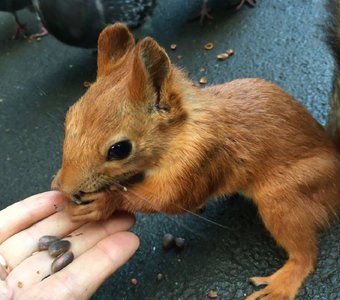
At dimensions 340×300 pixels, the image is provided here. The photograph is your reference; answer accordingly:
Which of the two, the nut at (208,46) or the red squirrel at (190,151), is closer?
the red squirrel at (190,151)

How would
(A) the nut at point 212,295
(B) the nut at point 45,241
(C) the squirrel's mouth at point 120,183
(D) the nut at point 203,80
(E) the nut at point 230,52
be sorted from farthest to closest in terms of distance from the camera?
(E) the nut at point 230,52 < (D) the nut at point 203,80 < (A) the nut at point 212,295 < (B) the nut at point 45,241 < (C) the squirrel's mouth at point 120,183

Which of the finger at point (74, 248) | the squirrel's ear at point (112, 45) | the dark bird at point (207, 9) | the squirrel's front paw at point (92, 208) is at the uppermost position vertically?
the squirrel's ear at point (112, 45)

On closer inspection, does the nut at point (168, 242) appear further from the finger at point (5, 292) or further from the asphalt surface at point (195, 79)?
the finger at point (5, 292)

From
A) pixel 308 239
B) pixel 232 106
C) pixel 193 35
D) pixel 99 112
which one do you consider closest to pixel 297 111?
pixel 232 106

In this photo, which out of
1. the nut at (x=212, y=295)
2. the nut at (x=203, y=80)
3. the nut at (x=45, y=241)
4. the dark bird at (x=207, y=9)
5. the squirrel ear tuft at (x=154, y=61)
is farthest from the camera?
the dark bird at (x=207, y=9)

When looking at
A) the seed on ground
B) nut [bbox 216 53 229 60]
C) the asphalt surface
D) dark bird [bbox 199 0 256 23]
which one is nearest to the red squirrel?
the asphalt surface

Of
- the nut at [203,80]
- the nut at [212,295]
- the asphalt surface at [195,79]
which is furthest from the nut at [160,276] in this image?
the nut at [203,80]

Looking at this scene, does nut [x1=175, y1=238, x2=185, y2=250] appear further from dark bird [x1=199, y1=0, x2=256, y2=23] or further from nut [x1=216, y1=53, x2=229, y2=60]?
dark bird [x1=199, y1=0, x2=256, y2=23]

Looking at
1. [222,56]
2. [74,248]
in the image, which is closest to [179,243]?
[74,248]

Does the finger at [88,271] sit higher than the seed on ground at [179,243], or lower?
higher
